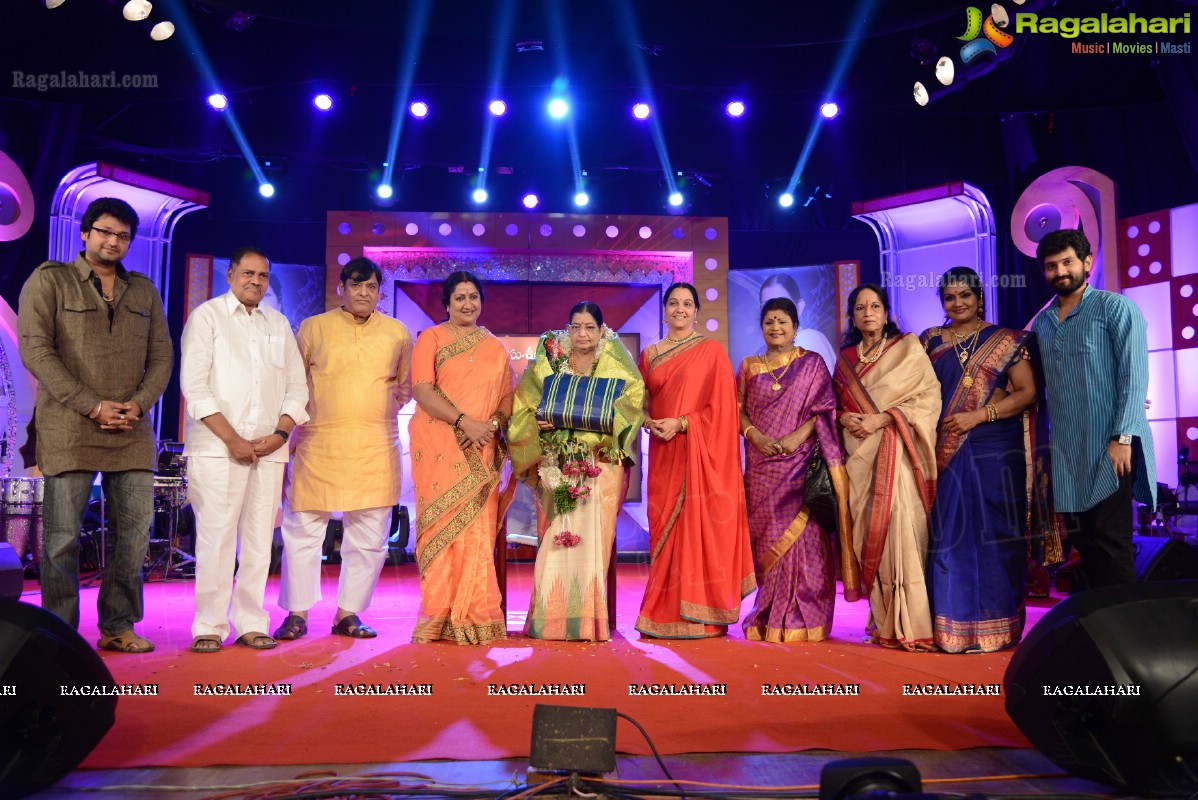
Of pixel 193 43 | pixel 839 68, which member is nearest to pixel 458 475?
pixel 193 43

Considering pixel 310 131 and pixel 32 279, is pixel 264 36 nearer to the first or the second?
pixel 310 131

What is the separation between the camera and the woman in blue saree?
13.0ft

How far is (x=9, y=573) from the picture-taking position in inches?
170

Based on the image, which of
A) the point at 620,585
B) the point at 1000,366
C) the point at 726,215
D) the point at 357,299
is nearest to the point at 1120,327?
the point at 1000,366

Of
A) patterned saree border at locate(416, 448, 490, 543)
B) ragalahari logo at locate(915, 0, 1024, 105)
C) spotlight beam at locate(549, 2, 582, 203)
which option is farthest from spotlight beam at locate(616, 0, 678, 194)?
patterned saree border at locate(416, 448, 490, 543)

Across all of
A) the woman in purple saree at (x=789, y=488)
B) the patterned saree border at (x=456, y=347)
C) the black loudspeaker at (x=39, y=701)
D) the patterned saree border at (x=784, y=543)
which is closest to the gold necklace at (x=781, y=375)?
the woman in purple saree at (x=789, y=488)

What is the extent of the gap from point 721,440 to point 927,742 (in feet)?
7.01

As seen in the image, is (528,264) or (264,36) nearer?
(264,36)

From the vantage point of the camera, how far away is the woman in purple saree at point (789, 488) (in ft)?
13.9

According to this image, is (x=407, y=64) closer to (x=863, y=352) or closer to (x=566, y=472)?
(x=566, y=472)

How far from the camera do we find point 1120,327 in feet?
11.1

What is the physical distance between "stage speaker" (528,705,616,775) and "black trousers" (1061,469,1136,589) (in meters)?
2.06

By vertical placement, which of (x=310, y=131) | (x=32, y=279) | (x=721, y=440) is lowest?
(x=721, y=440)

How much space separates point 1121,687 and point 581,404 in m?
2.68
